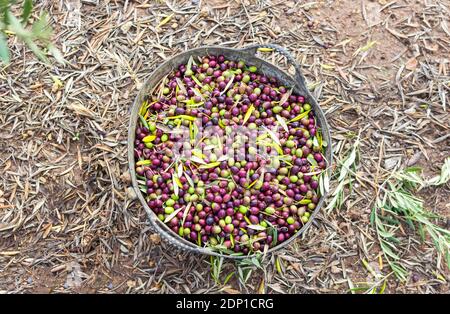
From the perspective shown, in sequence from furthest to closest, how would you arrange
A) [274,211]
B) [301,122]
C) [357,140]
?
[357,140] → [301,122] → [274,211]

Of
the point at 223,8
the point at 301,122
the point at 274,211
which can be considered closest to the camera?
the point at 274,211

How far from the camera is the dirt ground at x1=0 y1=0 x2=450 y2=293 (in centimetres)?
277

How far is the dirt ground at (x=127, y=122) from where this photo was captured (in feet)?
9.10

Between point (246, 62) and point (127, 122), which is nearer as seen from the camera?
point (246, 62)

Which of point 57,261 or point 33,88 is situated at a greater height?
point 33,88

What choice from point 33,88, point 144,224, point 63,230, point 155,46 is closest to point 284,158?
point 144,224

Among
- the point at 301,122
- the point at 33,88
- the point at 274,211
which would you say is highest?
the point at 33,88

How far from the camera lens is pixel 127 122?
2920 mm

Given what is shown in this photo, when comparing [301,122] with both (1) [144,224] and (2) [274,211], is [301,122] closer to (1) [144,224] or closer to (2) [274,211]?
(2) [274,211]

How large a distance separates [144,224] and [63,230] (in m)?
0.49

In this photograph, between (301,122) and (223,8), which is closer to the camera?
(301,122)

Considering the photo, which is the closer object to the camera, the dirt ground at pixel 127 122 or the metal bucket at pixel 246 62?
the metal bucket at pixel 246 62

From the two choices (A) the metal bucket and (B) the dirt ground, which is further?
(B) the dirt ground

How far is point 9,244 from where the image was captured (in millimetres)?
2789
